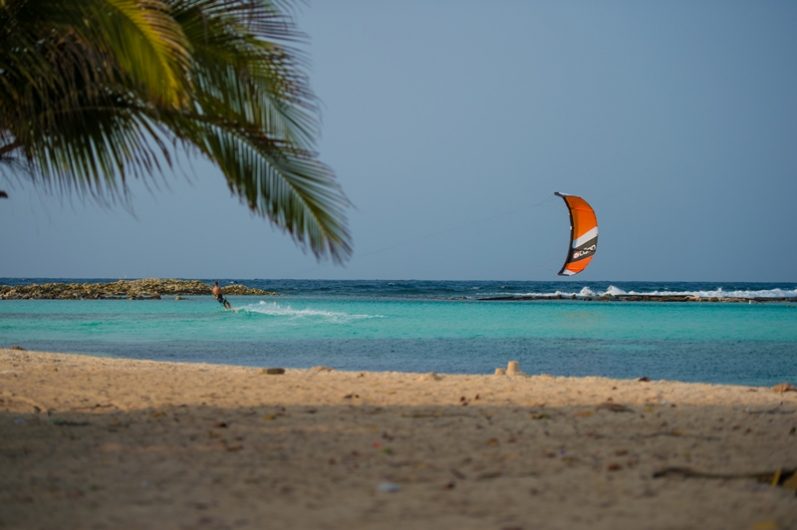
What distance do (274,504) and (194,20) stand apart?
2.89 metres

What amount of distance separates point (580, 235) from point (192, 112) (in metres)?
22.4

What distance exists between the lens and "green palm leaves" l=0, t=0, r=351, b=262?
4844mm

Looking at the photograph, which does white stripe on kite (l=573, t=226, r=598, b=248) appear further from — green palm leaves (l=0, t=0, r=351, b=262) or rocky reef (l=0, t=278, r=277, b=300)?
rocky reef (l=0, t=278, r=277, b=300)

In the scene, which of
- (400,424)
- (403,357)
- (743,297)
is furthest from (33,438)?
(743,297)

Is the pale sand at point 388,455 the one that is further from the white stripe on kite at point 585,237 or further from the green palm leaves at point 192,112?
the white stripe on kite at point 585,237

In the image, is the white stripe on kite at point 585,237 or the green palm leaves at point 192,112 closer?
the green palm leaves at point 192,112

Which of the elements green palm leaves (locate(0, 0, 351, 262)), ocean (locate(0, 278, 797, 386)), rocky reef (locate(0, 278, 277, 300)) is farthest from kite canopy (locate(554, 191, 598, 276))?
rocky reef (locate(0, 278, 277, 300))

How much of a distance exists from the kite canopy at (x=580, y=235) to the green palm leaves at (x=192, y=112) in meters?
20.9

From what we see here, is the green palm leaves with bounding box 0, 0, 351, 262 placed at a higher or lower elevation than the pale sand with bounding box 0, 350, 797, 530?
higher

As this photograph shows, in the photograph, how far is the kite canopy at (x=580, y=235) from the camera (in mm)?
25641

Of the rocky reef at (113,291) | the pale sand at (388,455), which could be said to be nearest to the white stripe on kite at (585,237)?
the pale sand at (388,455)

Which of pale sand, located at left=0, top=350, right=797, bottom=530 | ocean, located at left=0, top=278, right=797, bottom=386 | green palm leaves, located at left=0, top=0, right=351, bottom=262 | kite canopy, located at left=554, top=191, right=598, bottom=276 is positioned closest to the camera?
pale sand, located at left=0, top=350, right=797, bottom=530

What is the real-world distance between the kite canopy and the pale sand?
17178 mm

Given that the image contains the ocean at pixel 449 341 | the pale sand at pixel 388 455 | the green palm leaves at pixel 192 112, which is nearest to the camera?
the pale sand at pixel 388 455
